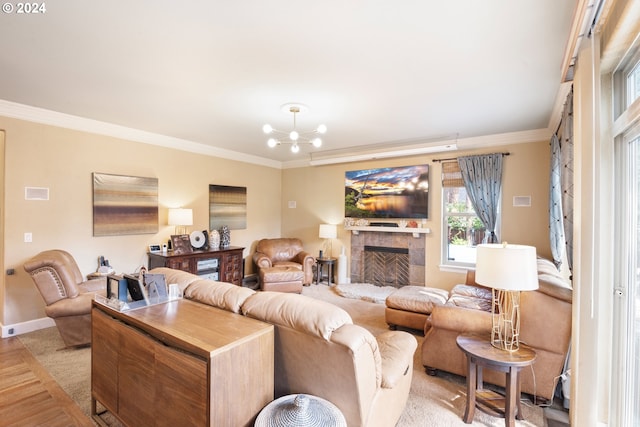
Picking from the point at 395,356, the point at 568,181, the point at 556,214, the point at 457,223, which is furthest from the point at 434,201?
the point at 395,356

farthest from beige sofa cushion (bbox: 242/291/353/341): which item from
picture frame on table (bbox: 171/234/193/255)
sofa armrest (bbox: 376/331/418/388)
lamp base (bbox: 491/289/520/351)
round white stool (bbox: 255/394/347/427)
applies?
picture frame on table (bbox: 171/234/193/255)

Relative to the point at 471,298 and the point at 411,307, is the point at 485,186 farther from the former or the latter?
the point at 411,307

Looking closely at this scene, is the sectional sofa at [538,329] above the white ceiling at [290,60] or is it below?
below

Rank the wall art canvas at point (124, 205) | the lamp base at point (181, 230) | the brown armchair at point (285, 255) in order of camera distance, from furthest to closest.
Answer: the brown armchair at point (285, 255)
the lamp base at point (181, 230)
the wall art canvas at point (124, 205)

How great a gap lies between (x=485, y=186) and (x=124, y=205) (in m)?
5.50

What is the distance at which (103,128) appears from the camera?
4.09 metres

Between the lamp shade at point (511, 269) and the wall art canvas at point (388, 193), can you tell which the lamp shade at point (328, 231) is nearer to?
the wall art canvas at point (388, 193)

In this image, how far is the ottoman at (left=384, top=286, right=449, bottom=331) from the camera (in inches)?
132

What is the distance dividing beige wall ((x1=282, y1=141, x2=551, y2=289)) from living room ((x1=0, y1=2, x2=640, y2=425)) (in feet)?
0.05

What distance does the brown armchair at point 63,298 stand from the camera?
2.92 meters

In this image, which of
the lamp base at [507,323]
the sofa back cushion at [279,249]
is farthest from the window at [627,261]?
the sofa back cushion at [279,249]

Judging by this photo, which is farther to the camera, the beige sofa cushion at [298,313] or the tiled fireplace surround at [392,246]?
the tiled fireplace surround at [392,246]

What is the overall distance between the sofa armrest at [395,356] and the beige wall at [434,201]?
10.9 feet

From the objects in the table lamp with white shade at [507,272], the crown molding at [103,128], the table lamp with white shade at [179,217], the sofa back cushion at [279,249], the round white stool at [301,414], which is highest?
the crown molding at [103,128]
